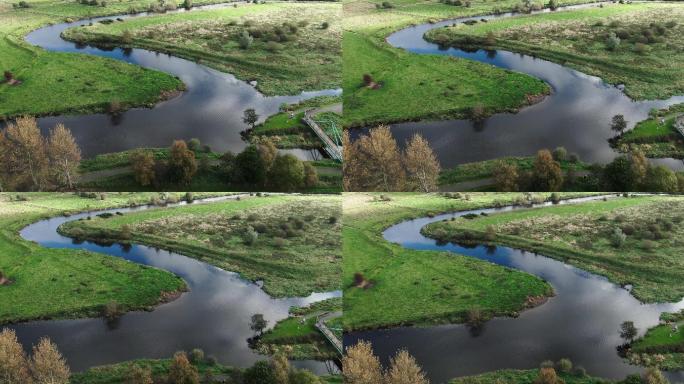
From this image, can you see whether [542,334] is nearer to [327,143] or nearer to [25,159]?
[327,143]

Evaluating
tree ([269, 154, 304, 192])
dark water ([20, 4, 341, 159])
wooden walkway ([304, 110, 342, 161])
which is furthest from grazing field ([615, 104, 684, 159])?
tree ([269, 154, 304, 192])

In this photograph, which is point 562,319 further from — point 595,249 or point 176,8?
point 176,8

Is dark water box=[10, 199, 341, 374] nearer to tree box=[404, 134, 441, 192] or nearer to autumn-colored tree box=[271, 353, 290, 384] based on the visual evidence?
autumn-colored tree box=[271, 353, 290, 384]

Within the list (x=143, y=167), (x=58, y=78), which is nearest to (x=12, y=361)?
(x=143, y=167)

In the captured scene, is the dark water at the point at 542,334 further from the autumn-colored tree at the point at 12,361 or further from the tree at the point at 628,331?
the autumn-colored tree at the point at 12,361

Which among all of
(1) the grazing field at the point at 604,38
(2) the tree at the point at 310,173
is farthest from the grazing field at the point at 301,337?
(1) the grazing field at the point at 604,38
